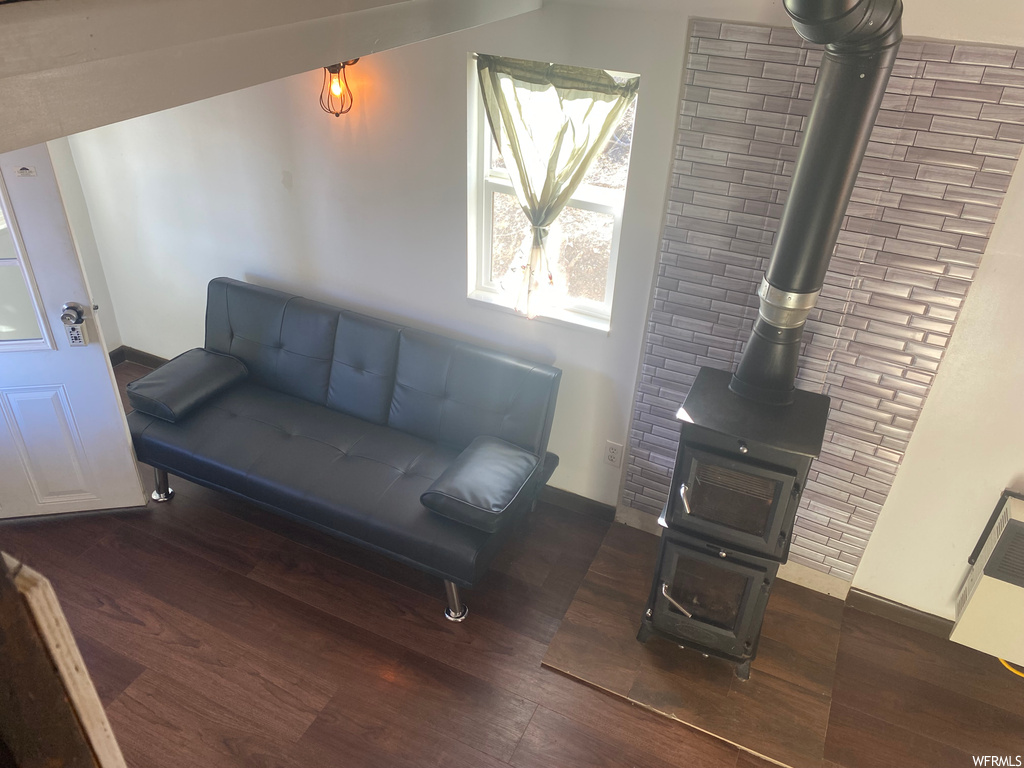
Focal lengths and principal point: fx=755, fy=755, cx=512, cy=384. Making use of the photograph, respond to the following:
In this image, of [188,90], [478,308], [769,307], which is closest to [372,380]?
[478,308]

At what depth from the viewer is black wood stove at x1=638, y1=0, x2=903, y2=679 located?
6.50ft

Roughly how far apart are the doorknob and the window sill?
5.23ft

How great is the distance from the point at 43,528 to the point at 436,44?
2720mm

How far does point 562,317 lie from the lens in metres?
3.26

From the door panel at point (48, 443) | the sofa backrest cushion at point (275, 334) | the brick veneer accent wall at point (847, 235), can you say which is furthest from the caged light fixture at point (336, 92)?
the door panel at point (48, 443)

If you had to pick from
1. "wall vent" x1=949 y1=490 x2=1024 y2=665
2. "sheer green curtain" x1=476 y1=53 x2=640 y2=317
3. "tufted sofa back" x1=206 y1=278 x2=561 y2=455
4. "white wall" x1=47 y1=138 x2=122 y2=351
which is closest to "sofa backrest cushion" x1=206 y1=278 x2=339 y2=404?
"tufted sofa back" x1=206 y1=278 x2=561 y2=455

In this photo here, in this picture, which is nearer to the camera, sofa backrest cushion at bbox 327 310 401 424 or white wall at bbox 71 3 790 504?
white wall at bbox 71 3 790 504

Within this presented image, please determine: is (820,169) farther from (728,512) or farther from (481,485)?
(481,485)

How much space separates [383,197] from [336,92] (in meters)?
0.47

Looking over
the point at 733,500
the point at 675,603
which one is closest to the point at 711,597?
the point at 675,603

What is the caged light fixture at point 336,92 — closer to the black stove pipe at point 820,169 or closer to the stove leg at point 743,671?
the black stove pipe at point 820,169

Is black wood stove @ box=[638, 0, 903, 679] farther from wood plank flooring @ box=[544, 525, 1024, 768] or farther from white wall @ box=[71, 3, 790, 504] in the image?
white wall @ box=[71, 3, 790, 504]

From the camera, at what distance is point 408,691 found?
9.21ft

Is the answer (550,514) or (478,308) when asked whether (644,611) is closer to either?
(550,514)
